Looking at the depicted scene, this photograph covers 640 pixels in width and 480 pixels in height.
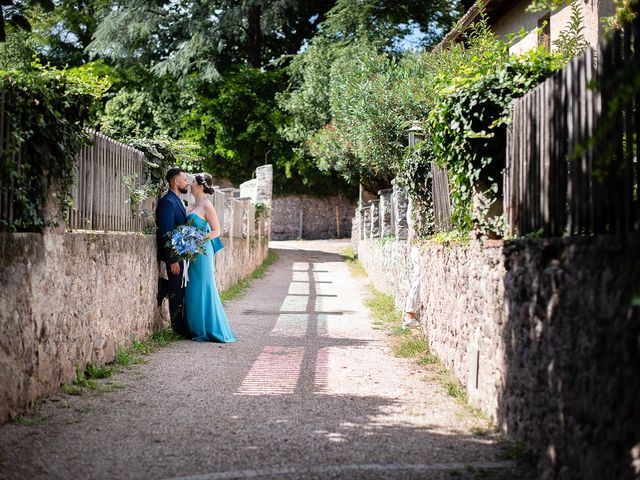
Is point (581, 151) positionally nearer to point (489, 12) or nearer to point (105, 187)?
point (105, 187)

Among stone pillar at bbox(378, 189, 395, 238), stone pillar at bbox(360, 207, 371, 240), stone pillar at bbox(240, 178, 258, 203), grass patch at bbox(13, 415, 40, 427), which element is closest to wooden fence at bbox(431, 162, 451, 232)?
grass patch at bbox(13, 415, 40, 427)

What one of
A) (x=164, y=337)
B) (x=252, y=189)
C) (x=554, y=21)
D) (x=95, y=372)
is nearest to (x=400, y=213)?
(x=554, y=21)

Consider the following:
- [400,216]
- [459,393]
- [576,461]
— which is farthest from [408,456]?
[400,216]

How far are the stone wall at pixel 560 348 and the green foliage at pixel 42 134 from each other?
347 centimetres

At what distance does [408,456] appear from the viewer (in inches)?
176

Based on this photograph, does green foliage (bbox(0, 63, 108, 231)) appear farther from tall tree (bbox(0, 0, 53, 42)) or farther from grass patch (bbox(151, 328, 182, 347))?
grass patch (bbox(151, 328, 182, 347))

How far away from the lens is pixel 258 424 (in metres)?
5.26

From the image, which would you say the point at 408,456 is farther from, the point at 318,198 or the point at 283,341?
the point at 318,198

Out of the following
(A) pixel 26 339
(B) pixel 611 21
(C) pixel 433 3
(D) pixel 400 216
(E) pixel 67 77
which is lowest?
(A) pixel 26 339

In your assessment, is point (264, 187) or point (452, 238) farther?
point (264, 187)

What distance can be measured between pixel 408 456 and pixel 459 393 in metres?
1.96

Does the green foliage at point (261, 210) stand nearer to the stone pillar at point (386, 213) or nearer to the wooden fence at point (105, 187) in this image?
the stone pillar at point (386, 213)

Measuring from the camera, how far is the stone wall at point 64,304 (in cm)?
517

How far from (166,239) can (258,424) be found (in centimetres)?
456
